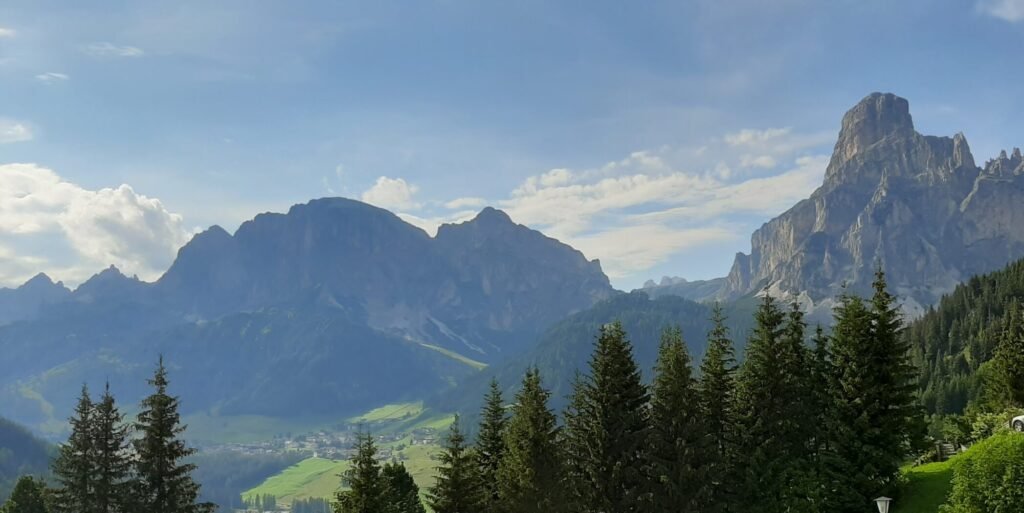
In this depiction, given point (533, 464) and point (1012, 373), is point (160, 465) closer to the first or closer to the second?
point (533, 464)

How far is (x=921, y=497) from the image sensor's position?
1940 inches

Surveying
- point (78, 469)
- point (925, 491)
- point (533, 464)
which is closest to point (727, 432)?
point (925, 491)

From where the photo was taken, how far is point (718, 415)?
5341 centimetres

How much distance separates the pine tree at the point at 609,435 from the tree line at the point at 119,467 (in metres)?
26.7

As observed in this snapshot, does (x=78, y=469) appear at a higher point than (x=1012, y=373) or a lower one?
lower

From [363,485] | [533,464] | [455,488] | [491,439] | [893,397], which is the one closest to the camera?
[363,485]

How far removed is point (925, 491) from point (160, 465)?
51.8 meters

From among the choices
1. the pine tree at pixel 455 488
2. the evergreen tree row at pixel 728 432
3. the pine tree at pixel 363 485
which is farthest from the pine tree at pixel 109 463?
the evergreen tree row at pixel 728 432

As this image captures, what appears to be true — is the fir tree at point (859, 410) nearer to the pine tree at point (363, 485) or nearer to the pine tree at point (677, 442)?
the pine tree at point (677, 442)

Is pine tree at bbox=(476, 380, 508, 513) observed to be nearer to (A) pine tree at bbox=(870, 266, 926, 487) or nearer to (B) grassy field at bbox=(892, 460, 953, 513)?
(A) pine tree at bbox=(870, 266, 926, 487)

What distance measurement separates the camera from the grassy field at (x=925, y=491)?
157 feet

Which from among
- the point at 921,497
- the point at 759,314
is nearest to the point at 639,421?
the point at 759,314

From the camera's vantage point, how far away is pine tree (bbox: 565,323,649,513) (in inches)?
2015

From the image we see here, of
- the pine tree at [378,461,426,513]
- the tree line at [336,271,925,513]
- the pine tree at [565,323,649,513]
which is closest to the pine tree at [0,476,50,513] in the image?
the pine tree at [378,461,426,513]
